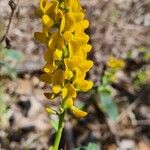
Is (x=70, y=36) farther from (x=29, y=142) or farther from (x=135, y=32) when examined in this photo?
(x=135, y=32)

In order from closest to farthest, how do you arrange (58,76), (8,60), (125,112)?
(58,76) → (125,112) → (8,60)

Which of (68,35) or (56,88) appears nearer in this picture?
Result: (68,35)

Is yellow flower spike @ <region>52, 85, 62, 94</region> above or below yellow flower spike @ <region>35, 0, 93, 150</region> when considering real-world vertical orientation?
below

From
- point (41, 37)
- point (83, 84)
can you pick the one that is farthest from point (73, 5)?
point (83, 84)

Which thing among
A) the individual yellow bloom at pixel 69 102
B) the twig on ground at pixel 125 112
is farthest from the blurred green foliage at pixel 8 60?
the individual yellow bloom at pixel 69 102

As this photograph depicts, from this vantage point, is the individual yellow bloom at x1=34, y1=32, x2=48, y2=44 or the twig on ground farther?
the twig on ground

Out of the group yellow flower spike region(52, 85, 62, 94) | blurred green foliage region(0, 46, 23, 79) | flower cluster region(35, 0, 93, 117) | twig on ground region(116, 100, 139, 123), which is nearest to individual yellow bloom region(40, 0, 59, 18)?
flower cluster region(35, 0, 93, 117)

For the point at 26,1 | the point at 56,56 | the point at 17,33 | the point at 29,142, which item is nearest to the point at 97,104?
the point at 29,142

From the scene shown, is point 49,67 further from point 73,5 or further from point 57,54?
point 73,5

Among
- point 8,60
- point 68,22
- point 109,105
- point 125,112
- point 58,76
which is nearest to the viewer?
point 68,22

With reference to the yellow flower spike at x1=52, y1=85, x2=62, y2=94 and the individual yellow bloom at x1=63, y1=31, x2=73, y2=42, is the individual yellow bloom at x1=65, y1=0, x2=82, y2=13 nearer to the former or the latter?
the individual yellow bloom at x1=63, y1=31, x2=73, y2=42
